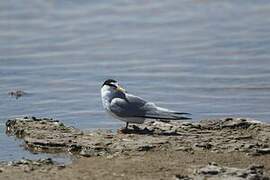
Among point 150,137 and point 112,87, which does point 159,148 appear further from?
point 112,87

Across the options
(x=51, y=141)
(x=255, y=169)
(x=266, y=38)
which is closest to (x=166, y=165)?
(x=255, y=169)

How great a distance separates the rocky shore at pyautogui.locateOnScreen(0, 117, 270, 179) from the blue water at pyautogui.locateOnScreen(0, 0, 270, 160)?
0.41m

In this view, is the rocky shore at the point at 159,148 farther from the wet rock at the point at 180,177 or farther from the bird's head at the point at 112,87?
the bird's head at the point at 112,87

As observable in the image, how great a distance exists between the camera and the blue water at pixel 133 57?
11.9 m

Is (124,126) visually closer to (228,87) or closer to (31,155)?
(31,155)

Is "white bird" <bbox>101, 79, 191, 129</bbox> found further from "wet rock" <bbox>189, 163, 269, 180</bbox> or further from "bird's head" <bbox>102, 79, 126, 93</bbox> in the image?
"wet rock" <bbox>189, 163, 269, 180</bbox>

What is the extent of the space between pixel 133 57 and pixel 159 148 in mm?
5681

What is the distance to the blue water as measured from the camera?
11.9 m

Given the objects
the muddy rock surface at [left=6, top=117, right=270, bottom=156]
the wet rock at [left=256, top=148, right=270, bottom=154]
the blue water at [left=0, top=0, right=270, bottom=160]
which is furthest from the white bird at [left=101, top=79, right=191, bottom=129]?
the wet rock at [left=256, top=148, right=270, bottom=154]

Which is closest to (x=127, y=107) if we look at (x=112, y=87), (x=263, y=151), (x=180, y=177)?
(x=112, y=87)

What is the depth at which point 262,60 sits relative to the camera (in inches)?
555

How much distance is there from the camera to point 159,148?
29.4 ft

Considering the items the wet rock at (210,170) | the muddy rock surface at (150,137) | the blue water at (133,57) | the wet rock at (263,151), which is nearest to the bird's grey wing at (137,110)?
the muddy rock surface at (150,137)

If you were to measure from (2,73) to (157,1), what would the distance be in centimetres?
654
